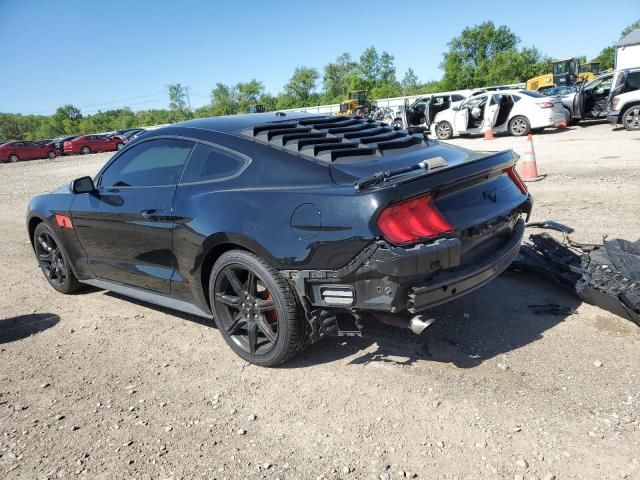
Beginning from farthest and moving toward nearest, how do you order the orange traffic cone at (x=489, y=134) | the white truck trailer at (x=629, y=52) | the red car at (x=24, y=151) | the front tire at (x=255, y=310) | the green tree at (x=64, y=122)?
the green tree at (x=64, y=122), the red car at (x=24, y=151), the white truck trailer at (x=629, y=52), the orange traffic cone at (x=489, y=134), the front tire at (x=255, y=310)

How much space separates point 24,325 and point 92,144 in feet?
128

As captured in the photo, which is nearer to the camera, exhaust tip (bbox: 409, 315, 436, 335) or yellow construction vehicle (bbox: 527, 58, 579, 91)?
exhaust tip (bbox: 409, 315, 436, 335)

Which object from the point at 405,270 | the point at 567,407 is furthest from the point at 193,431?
the point at 567,407

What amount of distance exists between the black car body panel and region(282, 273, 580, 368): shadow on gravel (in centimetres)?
56

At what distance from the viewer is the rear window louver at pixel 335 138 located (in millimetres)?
3193

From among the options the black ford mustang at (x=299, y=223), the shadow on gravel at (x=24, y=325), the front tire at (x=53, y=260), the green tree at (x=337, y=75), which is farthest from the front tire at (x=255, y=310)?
the green tree at (x=337, y=75)

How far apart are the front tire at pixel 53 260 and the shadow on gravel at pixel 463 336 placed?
2789mm

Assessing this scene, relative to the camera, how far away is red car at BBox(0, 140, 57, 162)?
120 ft

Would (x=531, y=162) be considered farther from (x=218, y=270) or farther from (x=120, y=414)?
(x=120, y=414)

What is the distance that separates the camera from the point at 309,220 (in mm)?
2854

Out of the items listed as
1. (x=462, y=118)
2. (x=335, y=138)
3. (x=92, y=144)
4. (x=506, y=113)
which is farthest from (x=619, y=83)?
(x=92, y=144)

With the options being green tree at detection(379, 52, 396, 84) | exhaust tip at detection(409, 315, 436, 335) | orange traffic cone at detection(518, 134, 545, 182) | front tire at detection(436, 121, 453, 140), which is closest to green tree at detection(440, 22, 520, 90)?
green tree at detection(379, 52, 396, 84)

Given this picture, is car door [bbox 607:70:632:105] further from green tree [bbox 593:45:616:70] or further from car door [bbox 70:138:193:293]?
green tree [bbox 593:45:616:70]

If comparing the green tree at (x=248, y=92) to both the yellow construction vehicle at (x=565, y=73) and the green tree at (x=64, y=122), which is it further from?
the yellow construction vehicle at (x=565, y=73)
